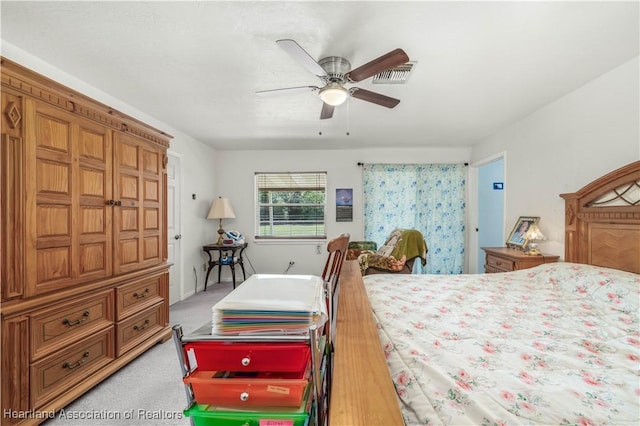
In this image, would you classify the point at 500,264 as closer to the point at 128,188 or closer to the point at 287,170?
the point at 287,170

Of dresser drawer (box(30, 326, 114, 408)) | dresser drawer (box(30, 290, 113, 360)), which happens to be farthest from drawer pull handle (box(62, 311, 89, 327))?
dresser drawer (box(30, 326, 114, 408))

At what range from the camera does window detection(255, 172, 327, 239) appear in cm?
517

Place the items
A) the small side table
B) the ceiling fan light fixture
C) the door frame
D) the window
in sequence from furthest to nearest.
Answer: the window < the door frame < the small side table < the ceiling fan light fixture

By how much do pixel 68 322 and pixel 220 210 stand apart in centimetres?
298

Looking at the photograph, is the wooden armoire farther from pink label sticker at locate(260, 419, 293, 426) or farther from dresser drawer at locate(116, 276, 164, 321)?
pink label sticker at locate(260, 419, 293, 426)

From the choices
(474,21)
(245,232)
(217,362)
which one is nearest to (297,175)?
(245,232)

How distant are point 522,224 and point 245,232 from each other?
13.7ft

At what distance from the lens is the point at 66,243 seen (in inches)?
68.1

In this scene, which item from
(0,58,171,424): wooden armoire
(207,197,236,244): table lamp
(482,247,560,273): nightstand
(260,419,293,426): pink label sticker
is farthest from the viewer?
(207,197,236,244): table lamp

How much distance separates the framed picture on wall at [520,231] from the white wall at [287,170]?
2271mm

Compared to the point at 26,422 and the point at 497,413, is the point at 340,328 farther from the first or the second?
the point at 26,422

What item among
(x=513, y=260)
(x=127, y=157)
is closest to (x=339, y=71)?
(x=127, y=157)

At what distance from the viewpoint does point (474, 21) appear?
1.66m

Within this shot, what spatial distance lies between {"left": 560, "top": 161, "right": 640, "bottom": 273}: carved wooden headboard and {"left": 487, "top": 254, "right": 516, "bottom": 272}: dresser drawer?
17.6 inches
